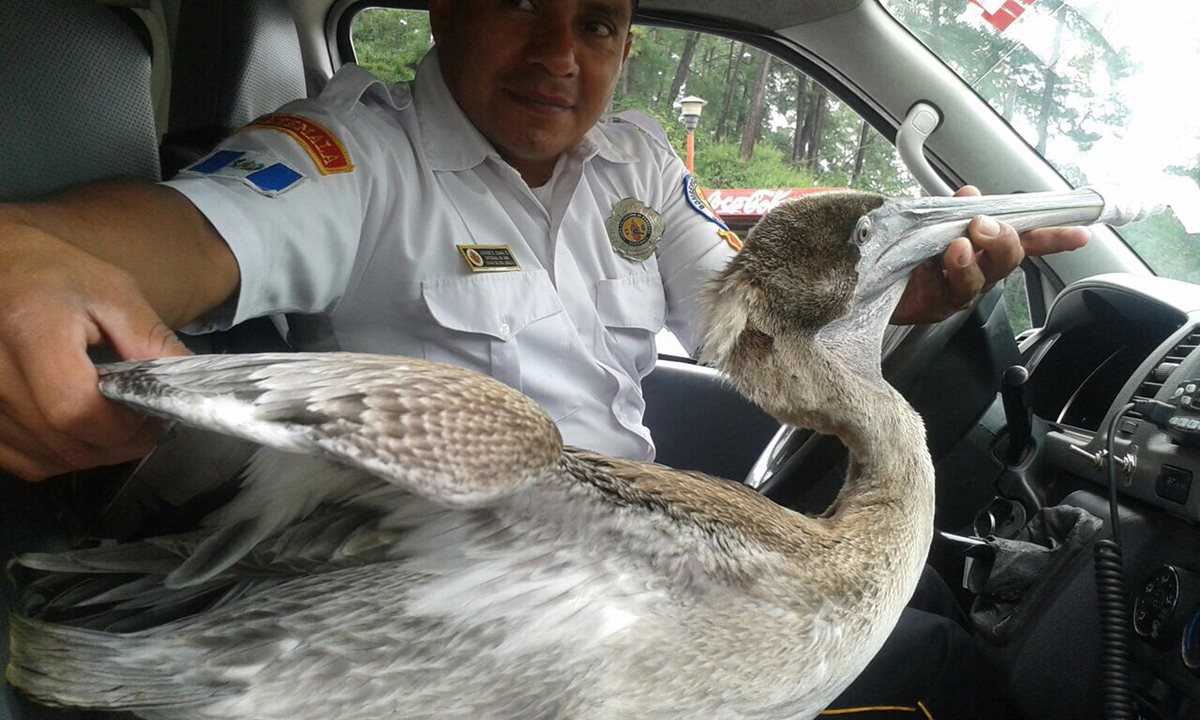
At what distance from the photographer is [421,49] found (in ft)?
12.3

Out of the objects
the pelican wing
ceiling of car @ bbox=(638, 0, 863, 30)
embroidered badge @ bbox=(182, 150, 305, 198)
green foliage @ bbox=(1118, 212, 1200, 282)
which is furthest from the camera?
ceiling of car @ bbox=(638, 0, 863, 30)

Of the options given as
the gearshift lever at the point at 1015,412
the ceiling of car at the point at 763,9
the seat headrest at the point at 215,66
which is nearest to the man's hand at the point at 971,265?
the gearshift lever at the point at 1015,412

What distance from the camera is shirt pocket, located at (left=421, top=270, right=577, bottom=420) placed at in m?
1.97

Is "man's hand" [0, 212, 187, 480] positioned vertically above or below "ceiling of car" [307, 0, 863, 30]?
below

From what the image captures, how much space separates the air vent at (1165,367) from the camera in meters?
1.87

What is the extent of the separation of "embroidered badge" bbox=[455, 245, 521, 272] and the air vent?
146cm

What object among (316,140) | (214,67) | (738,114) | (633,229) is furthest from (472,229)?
(738,114)

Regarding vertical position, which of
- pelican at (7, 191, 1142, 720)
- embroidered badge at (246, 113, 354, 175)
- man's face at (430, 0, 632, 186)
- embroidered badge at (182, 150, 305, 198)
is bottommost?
pelican at (7, 191, 1142, 720)

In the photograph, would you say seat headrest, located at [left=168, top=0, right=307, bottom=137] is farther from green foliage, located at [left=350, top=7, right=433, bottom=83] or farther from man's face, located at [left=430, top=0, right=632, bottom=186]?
green foliage, located at [left=350, top=7, right=433, bottom=83]

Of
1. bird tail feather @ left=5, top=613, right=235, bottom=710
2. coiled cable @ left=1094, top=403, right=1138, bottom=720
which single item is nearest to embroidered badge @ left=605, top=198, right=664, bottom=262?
coiled cable @ left=1094, top=403, right=1138, bottom=720

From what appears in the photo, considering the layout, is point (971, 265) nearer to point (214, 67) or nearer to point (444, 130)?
point (444, 130)

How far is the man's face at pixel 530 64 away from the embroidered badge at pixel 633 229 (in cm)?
28

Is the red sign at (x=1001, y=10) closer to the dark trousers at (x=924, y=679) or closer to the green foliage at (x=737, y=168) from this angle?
the green foliage at (x=737, y=168)

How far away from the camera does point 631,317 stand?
2342mm
